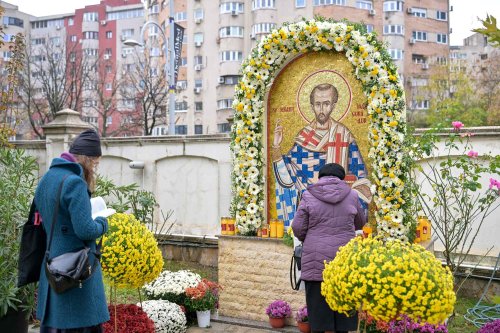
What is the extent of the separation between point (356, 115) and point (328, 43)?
103 cm

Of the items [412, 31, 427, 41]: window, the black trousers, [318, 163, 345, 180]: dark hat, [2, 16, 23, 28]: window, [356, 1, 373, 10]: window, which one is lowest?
the black trousers

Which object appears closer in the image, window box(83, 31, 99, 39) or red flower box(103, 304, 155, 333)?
red flower box(103, 304, 155, 333)

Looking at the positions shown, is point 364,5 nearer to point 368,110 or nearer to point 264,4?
point 264,4

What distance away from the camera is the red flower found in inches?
236

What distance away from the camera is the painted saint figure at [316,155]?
7750 mm

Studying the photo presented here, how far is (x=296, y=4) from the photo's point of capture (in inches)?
1681

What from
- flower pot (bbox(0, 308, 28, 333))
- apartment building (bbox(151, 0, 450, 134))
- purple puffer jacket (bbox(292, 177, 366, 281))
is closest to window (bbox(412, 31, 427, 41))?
apartment building (bbox(151, 0, 450, 134))

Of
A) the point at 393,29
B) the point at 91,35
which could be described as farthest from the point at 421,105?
the point at 91,35

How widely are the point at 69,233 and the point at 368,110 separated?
14.4ft

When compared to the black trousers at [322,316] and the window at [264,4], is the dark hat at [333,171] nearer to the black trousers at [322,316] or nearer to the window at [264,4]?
the black trousers at [322,316]

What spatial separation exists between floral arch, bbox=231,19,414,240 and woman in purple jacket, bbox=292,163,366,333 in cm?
179

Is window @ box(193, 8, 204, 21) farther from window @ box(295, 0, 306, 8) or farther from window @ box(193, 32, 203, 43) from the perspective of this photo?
window @ box(295, 0, 306, 8)

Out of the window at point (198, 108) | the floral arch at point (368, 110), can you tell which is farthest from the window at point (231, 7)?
the floral arch at point (368, 110)

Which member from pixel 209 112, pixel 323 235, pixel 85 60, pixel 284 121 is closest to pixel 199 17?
pixel 209 112
